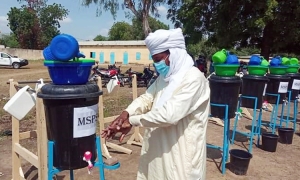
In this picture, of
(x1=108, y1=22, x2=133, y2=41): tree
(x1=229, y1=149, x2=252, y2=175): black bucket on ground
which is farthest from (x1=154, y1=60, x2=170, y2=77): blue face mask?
(x1=108, y1=22, x2=133, y2=41): tree

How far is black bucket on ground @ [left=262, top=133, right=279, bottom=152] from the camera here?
455cm

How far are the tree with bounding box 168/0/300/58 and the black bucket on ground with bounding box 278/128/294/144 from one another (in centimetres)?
624

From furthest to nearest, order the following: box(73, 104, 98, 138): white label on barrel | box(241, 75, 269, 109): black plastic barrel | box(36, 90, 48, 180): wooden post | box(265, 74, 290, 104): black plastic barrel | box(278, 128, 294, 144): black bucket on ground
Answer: box(278, 128, 294, 144): black bucket on ground < box(265, 74, 290, 104): black plastic barrel < box(241, 75, 269, 109): black plastic barrel < box(36, 90, 48, 180): wooden post < box(73, 104, 98, 138): white label on barrel

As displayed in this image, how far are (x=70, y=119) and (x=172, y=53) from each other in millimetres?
854

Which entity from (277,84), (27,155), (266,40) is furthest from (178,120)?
(266,40)

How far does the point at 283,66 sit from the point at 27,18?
3680 centimetres

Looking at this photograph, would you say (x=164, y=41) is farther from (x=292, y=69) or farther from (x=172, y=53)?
(x=292, y=69)

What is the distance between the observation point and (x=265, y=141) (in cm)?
462

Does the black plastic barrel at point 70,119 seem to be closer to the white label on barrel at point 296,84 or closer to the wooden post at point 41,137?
the wooden post at point 41,137

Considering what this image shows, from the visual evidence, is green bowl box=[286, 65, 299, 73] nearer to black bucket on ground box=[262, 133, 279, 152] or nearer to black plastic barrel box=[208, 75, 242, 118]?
black bucket on ground box=[262, 133, 279, 152]

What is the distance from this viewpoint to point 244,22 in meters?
11.5

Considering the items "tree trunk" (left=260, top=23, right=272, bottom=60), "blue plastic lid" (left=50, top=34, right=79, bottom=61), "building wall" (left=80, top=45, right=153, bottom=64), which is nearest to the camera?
"blue plastic lid" (left=50, top=34, right=79, bottom=61)

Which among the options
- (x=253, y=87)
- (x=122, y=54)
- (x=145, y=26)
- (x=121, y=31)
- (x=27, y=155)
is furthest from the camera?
(x=121, y=31)

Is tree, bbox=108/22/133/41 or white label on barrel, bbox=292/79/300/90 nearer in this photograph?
white label on barrel, bbox=292/79/300/90
